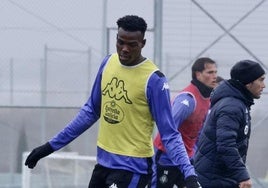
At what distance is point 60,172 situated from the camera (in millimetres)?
12445

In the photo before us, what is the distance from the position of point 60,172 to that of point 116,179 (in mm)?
5474

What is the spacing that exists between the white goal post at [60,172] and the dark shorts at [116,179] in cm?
479

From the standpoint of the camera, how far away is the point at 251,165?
498 inches

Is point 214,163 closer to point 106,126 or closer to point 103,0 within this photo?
point 106,126

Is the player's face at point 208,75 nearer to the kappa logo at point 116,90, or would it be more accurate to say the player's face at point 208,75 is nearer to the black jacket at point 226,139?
the black jacket at point 226,139

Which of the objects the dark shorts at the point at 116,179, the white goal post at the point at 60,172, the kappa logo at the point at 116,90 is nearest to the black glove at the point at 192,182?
the dark shorts at the point at 116,179

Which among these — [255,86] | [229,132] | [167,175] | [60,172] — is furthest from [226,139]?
[60,172]

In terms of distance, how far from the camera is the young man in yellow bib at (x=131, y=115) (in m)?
6.95

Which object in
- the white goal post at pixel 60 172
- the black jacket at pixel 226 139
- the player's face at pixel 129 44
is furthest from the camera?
the white goal post at pixel 60 172

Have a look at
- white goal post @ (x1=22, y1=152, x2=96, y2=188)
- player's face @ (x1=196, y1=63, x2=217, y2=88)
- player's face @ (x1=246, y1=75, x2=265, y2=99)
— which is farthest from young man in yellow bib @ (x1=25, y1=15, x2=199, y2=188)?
white goal post @ (x1=22, y1=152, x2=96, y2=188)

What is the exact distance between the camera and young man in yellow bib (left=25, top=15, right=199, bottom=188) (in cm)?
695

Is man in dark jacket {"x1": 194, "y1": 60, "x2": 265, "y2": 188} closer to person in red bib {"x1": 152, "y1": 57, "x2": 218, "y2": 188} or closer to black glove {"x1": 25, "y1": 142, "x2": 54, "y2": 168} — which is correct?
black glove {"x1": 25, "y1": 142, "x2": 54, "y2": 168}

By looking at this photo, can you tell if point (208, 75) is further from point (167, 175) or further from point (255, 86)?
point (255, 86)

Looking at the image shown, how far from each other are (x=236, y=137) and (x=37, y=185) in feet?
15.9
